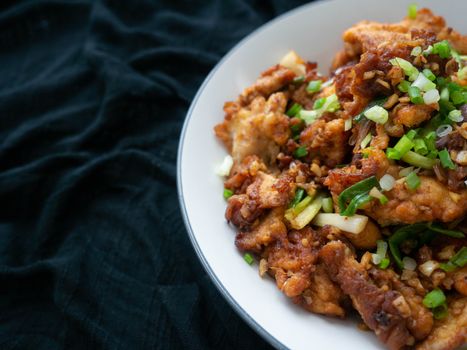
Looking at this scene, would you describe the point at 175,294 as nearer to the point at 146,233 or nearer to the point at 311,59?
the point at 146,233

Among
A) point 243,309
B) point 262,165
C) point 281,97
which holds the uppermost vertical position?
point 281,97

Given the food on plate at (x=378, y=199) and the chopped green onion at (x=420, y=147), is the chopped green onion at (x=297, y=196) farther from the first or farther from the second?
the chopped green onion at (x=420, y=147)

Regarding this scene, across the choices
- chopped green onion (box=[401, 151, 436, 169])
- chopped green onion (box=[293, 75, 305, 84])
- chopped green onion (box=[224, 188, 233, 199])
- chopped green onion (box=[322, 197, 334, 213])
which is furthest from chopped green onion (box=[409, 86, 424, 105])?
chopped green onion (box=[224, 188, 233, 199])

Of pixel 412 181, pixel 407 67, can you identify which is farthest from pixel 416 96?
pixel 412 181

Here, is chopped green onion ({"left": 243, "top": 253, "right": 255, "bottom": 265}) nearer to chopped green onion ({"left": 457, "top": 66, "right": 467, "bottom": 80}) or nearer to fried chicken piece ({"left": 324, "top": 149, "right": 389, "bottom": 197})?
fried chicken piece ({"left": 324, "top": 149, "right": 389, "bottom": 197})

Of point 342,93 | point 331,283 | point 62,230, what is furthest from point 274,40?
point 62,230

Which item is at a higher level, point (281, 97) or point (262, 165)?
point (281, 97)

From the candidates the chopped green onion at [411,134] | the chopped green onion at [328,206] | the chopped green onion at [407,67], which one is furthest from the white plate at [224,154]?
the chopped green onion at [407,67]

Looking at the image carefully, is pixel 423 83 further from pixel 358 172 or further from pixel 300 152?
pixel 300 152
